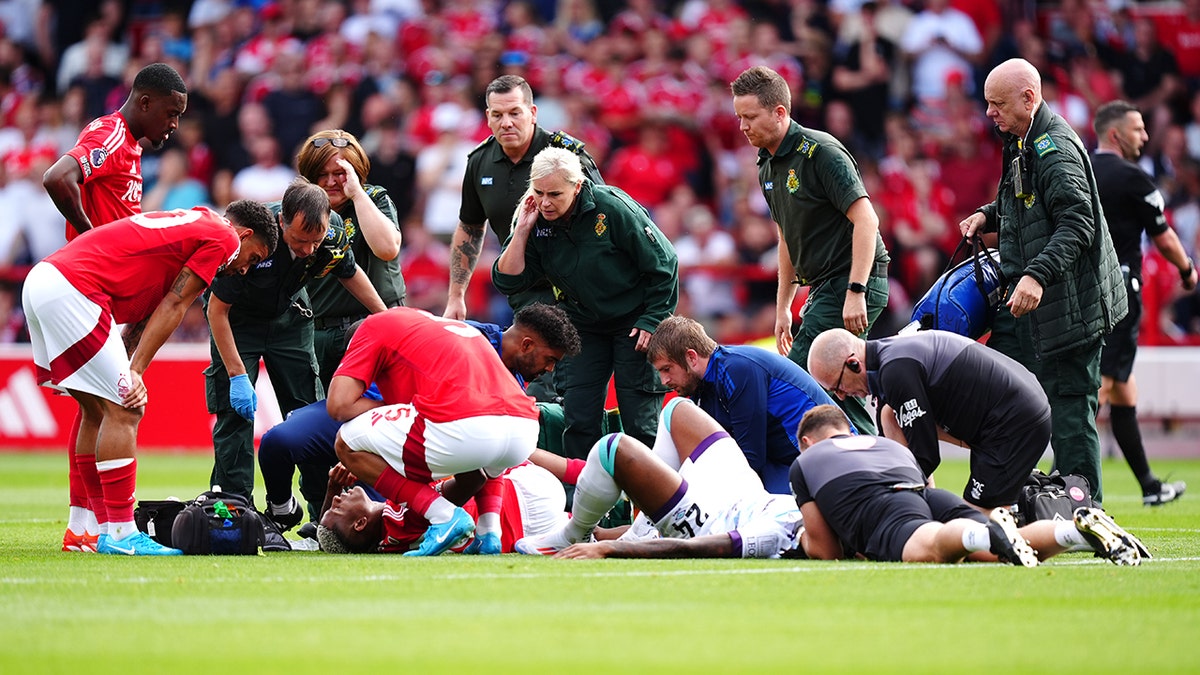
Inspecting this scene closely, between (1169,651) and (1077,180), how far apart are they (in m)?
4.68

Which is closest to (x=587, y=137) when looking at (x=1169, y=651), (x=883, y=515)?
(x=883, y=515)

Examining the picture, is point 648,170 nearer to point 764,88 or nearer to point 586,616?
point 764,88

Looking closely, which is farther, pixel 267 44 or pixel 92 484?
pixel 267 44

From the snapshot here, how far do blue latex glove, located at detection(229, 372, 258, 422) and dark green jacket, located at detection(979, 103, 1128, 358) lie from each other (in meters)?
4.48

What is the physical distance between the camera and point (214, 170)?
65.9 ft

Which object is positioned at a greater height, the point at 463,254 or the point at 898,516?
the point at 463,254

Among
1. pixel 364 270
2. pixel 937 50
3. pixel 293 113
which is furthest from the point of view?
pixel 293 113

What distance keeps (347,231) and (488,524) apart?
8.18 feet

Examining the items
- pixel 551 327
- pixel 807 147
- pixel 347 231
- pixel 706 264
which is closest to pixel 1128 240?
pixel 807 147

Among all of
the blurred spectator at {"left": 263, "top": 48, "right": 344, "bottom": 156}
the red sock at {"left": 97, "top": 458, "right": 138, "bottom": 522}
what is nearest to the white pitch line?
the red sock at {"left": 97, "top": 458, "right": 138, "bottom": 522}

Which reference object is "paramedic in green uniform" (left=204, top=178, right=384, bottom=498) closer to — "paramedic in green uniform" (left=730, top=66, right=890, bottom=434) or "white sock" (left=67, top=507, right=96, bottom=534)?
"white sock" (left=67, top=507, right=96, bottom=534)

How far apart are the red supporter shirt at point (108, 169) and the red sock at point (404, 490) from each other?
95.5 inches

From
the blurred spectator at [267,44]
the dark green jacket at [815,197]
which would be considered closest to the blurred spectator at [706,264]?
the blurred spectator at [267,44]

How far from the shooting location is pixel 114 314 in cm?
831
